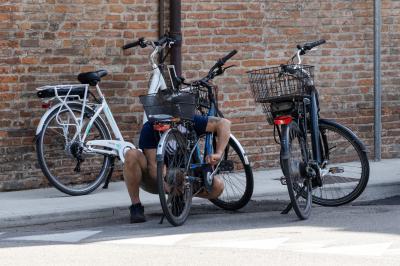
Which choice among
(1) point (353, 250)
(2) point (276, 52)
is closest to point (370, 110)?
(2) point (276, 52)

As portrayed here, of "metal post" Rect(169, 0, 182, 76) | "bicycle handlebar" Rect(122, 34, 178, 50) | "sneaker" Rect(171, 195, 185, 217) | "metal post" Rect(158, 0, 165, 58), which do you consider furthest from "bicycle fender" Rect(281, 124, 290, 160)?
"metal post" Rect(158, 0, 165, 58)

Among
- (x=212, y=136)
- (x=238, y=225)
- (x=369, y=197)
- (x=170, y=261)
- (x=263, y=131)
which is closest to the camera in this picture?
(x=170, y=261)

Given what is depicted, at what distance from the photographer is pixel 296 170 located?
381 inches

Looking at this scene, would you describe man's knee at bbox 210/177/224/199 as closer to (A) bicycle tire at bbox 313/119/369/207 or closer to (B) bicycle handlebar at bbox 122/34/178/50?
(A) bicycle tire at bbox 313/119/369/207

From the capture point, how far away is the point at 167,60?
40.4ft

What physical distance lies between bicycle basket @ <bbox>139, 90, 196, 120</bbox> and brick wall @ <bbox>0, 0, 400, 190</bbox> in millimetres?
2315

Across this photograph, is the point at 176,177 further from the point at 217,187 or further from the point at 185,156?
the point at 217,187

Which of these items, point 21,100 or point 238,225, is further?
point 21,100

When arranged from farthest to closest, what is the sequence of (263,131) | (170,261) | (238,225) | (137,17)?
(263,131)
(137,17)
(238,225)
(170,261)

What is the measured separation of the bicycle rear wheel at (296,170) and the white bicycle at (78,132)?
2057mm

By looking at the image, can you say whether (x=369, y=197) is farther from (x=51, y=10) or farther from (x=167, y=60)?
(x=51, y=10)

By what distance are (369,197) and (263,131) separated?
213 cm

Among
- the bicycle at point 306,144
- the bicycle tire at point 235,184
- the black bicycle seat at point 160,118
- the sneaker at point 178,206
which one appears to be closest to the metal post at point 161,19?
the bicycle at point 306,144

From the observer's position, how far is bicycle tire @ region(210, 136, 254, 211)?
1009 centimetres
